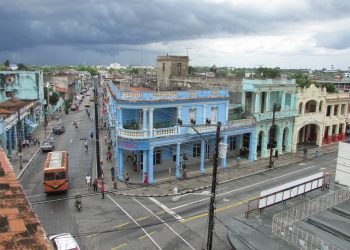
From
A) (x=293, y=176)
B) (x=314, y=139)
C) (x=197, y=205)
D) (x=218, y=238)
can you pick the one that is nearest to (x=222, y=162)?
(x=293, y=176)

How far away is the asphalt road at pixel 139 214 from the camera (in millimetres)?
19438

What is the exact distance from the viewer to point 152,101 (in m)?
28.5

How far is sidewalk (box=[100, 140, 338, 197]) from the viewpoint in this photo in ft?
90.6

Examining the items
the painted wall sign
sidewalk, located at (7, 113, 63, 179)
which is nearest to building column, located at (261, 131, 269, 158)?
the painted wall sign

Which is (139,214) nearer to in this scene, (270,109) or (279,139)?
(270,109)

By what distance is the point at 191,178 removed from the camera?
101 ft

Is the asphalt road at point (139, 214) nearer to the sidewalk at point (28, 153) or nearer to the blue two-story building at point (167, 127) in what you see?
the sidewalk at point (28, 153)

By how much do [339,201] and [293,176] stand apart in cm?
1198

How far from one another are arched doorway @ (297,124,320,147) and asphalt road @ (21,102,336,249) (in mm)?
14549

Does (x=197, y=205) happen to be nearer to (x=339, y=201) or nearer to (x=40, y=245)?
(x=339, y=201)

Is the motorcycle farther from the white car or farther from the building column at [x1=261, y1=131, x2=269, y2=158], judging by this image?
the building column at [x1=261, y1=131, x2=269, y2=158]

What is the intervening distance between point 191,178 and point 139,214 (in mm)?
8922

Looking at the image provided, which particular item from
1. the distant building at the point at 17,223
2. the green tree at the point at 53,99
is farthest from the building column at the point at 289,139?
the green tree at the point at 53,99

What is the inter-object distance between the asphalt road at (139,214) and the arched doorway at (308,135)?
14549 mm
